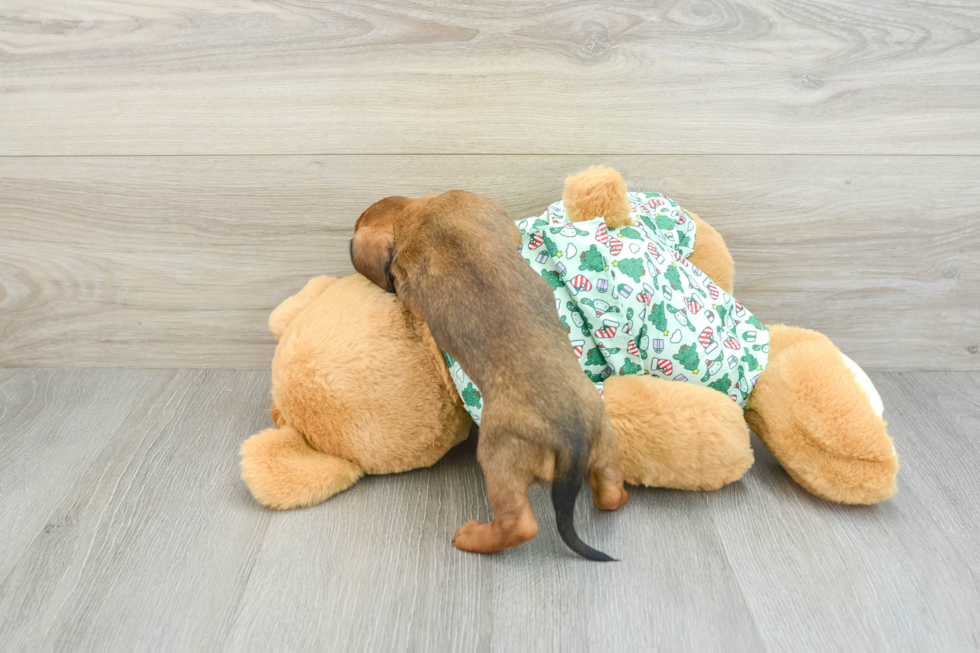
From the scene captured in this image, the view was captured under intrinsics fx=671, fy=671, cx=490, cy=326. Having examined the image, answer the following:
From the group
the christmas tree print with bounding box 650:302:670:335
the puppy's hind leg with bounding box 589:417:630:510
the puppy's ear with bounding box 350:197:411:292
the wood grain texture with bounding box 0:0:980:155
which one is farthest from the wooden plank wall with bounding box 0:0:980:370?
the puppy's hind leg with bounding box 589:417:630:510

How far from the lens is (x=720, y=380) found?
35.8 inches

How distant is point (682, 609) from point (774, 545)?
0.18 metres

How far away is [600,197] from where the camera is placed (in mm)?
898

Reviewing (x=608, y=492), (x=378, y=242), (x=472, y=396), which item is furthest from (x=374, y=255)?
(x=608, y=492)

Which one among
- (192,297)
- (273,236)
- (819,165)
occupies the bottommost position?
(192,297)

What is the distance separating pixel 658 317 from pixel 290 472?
20.9 inches

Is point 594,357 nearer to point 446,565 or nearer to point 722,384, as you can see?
point 722,384

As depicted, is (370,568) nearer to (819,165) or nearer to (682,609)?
(682,609)

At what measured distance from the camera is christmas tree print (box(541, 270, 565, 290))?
908mm

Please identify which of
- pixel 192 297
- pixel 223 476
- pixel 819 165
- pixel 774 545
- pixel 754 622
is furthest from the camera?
pixel 192 297

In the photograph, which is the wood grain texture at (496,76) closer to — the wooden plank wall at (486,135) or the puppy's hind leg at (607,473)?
the wooden plank wall at (486,135)

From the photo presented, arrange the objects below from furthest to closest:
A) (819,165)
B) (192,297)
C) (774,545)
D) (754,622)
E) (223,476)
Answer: (192,297) → (819,165) → (223,476) → (774,545) → (754,622)

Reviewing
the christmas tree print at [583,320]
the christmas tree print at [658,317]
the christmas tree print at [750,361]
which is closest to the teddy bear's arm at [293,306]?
the christmas tree print at [583,320]

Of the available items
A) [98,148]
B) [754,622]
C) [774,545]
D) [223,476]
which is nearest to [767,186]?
[774,545]
